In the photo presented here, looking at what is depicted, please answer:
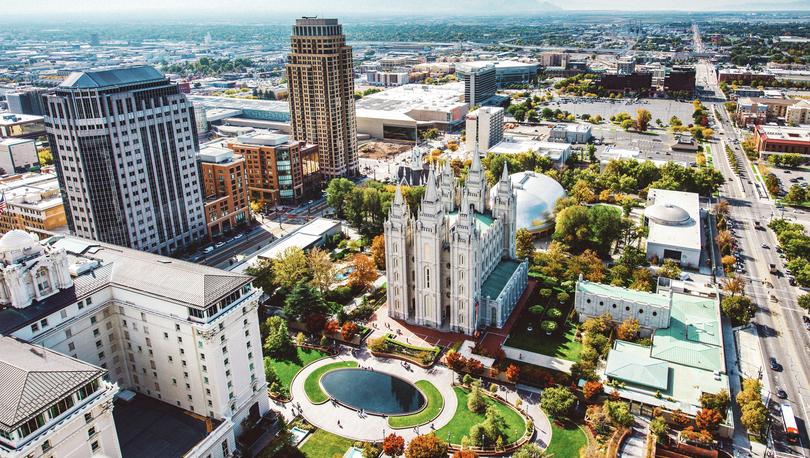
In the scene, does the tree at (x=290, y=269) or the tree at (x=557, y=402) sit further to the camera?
the tree at (x=290, y=269)

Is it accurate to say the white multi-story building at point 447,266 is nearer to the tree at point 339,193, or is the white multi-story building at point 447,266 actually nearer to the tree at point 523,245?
the tree at point 523,245

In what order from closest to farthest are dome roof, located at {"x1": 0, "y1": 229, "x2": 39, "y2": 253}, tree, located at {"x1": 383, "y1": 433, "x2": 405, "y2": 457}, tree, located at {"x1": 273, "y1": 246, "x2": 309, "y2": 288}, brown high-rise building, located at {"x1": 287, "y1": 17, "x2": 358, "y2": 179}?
dome roof, located at {"x1": 0, "y1": 229, "x2": 39, "y2": 253} < tree, located at {"x1": 383, "y1": 433, "x2": 405, "y2": 457} < tree, located at {"x1": 273, "y1": 246, "x2": 309, "y2": 288} < brown high-rise building, located at {"x1": 287, "y1": 17, "x2": 358, "y2": 179}

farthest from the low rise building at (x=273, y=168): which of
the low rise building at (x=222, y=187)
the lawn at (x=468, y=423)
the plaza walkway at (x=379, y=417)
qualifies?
the lawn at (x=468, y=423)

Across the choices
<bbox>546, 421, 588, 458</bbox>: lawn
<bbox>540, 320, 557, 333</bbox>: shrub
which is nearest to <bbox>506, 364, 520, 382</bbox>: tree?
<bbox>546, 421, 588, 458</bbox>: lawn

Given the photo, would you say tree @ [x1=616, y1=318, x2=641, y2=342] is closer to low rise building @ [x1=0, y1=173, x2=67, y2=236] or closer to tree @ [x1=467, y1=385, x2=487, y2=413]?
tree @ [x1=467, y1=385, x2=487, y2=413]

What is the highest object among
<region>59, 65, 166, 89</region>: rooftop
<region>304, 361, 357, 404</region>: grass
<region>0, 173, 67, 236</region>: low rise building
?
<region>59, 65, 166, 89</region>: rooftop

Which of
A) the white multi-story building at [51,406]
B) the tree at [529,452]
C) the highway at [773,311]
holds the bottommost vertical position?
the highway at [773,311]

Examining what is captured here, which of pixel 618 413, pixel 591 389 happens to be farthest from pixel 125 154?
pixel 618 413
